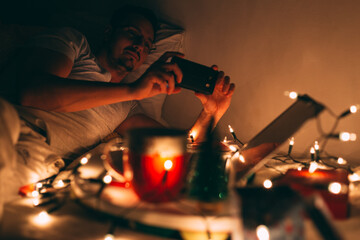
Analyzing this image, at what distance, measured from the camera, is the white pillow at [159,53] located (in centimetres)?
147

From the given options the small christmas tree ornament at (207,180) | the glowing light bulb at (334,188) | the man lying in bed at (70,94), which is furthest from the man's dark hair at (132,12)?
the glowing light bulb at (334,188)

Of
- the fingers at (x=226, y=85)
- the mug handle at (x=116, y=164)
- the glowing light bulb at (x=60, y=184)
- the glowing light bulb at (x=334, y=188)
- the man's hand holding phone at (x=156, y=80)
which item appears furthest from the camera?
the fingers at (x=226, y=85)

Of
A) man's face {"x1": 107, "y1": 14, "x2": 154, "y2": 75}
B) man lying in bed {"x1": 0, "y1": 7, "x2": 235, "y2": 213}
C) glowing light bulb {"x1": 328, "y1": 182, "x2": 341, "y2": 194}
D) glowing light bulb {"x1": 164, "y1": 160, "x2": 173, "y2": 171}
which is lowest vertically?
glowing light bulb {"x1": 328, "y1": 182, "x2": 341, "y2": 194}

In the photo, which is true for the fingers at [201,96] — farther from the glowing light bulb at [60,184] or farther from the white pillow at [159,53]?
the glowing light bulb at [60,184]

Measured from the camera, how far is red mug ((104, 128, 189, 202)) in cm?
41

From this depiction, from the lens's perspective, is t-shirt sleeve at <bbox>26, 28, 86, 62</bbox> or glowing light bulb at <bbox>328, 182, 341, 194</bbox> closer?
glowing light bulb at <bbox>328, 182, 341, 194</bbox>

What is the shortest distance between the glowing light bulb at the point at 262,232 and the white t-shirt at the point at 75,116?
0.74 m

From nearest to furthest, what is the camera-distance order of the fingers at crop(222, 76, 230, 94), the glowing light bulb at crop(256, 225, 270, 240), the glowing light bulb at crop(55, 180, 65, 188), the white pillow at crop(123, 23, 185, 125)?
the glowing light bulb at crop(256, 225, 270, 240) → the glowing light bulb at crop(55, 180, 65, 188) → the fingers at crop(222, 76, 230, 94) → the white pillow at crop(123, 23, 185, 125)

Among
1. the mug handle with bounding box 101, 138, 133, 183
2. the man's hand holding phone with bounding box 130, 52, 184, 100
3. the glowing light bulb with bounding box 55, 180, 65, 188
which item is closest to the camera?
the mug handle with bounding box 101, 138, 133, 183

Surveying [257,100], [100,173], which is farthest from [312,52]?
[100,173]

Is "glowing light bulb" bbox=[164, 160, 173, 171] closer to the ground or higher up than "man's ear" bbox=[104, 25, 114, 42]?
closer to the ground

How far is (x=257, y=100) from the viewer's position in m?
1.27

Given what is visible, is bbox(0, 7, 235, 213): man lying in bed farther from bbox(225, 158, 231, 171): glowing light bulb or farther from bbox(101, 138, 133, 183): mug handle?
bbox(225, 158, 231, 171): glowing light bulb

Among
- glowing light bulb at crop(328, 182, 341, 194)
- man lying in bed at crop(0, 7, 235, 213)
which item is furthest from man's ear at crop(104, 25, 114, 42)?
glowing light bulb at crop(328, 182, 341, 194)
